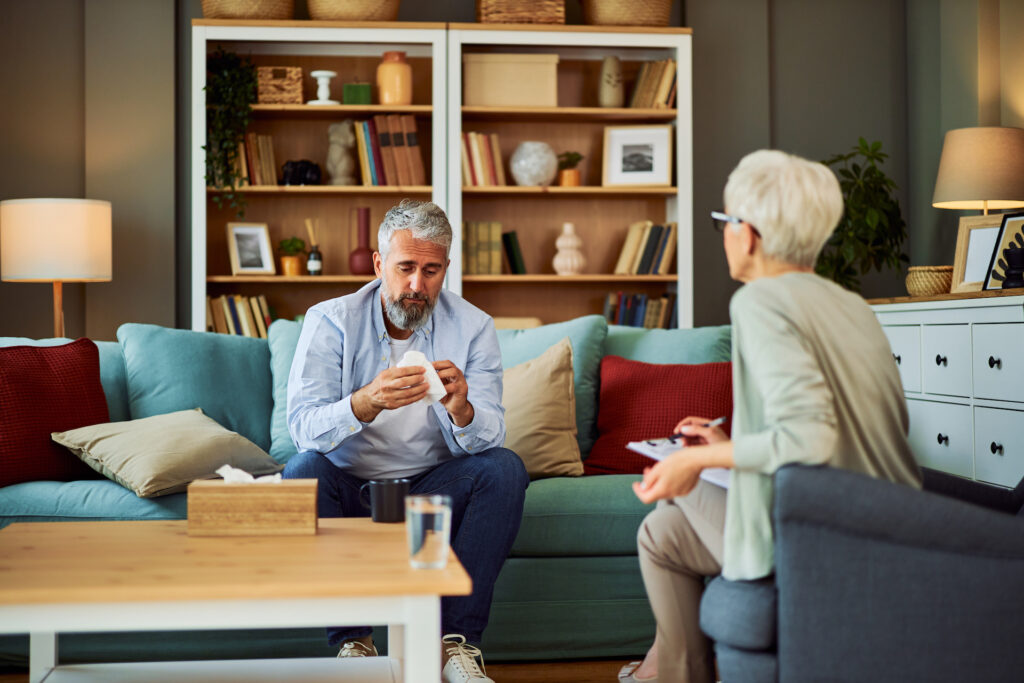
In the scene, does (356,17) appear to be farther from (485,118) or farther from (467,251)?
(467,251)

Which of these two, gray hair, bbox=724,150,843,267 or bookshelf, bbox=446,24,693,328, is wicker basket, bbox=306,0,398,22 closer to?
bookshelf, bbox=446,24,693,328

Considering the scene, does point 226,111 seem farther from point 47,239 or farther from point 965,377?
point 965,377

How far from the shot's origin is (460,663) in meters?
1.92

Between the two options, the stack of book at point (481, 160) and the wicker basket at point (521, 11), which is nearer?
the wicker basket at point (521, 11)

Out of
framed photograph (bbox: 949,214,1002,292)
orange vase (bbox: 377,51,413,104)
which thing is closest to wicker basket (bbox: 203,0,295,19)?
orange vase (bbox: 377,51,413,104)

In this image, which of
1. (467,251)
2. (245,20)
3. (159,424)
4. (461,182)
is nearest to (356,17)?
(245,20)

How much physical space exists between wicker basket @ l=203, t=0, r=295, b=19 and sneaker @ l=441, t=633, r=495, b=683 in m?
3.01

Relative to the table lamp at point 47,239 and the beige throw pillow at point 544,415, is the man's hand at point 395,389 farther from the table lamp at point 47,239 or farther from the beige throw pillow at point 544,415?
the table lamp at point 47,239

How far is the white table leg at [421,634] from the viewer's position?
1304 millimetres

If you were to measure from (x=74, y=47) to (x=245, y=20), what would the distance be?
0.94m

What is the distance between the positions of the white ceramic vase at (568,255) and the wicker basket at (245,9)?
157cm

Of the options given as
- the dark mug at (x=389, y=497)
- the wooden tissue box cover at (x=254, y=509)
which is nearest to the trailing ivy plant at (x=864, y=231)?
the dark mug at (x=389, y=497)

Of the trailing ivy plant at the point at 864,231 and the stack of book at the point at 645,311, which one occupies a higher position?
the trailing ivy plant at the point at 864,231

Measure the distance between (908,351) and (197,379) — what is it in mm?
2395
